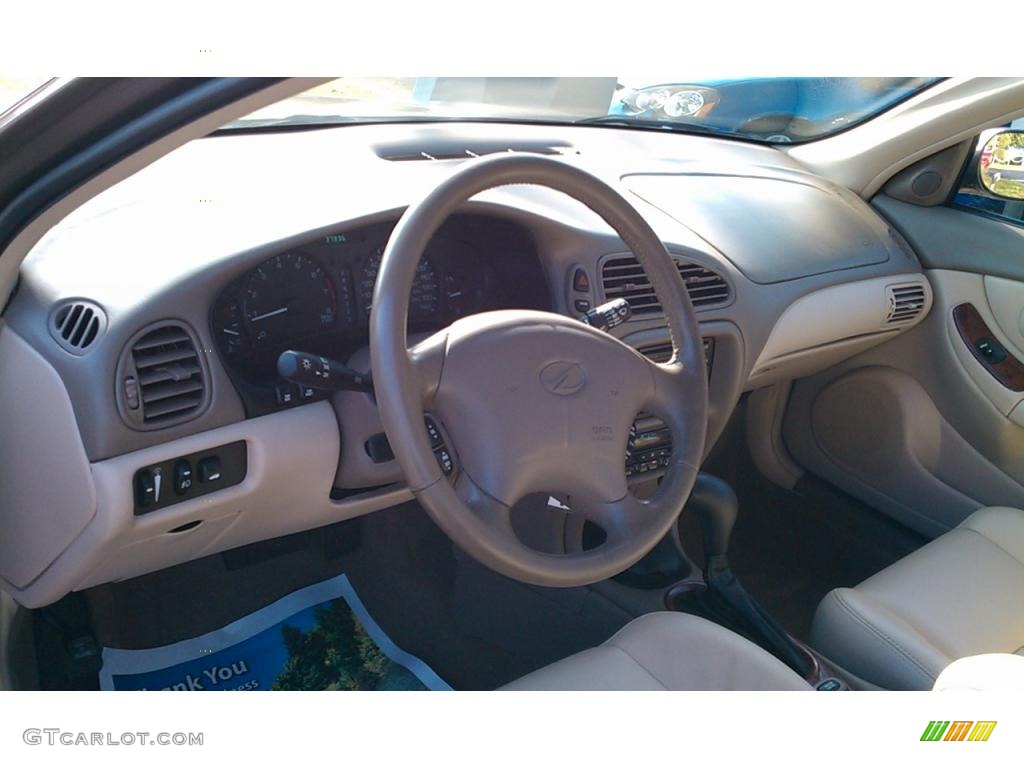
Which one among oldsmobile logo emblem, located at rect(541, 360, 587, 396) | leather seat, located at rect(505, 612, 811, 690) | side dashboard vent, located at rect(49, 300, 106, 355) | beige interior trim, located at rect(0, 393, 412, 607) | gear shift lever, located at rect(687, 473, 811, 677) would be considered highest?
side dashboard vent, located at rect(49, 300, 106, 355)

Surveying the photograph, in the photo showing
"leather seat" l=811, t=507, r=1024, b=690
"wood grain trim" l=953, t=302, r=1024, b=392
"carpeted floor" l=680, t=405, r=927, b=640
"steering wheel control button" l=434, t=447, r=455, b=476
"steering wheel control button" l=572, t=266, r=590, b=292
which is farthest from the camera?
"carpeted floor" l=680, t=405, r=927, b=640

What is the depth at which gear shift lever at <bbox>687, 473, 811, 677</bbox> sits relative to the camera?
6.64 ft

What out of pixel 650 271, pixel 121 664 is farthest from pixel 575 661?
pixel 121 664

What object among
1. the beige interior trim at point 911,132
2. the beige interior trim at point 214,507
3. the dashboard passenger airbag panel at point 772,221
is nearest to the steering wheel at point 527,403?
the beige interior trim at point 214,507

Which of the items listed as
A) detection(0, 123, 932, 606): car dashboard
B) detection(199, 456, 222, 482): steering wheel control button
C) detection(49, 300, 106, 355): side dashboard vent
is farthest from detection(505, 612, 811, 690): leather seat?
detection(49, 300, 106, 355): side dashboard vent

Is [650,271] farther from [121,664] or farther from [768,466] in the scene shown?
[768,466]

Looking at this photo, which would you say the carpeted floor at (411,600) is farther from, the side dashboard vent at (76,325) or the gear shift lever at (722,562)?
the side dashboard vent at (76,325)

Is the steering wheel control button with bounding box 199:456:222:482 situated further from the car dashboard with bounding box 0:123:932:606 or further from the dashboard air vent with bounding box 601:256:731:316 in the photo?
the dashboard air vent with bounding box 601:256:731:316

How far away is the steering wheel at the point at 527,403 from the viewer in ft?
3.80

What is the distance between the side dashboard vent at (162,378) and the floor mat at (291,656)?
2.36ft

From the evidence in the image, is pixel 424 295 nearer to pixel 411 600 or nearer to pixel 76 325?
pixel 76 325

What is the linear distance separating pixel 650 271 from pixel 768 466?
61.7 inches

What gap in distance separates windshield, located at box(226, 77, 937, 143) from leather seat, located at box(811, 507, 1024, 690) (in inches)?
41.2
